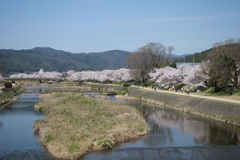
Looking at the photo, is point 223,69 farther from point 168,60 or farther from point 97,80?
point 97,80

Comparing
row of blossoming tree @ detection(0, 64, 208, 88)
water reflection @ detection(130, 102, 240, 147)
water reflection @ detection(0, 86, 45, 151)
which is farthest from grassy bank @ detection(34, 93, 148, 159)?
row of blossoming tree @ detection(0, 64, 208, 88)

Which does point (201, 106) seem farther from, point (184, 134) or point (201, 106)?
point (184, 134)

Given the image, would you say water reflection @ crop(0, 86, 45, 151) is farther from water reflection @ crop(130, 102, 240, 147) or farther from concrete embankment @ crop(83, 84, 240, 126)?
concrete embankment @ crop(83, 84, 240, 126)

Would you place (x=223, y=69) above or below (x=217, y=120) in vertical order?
above

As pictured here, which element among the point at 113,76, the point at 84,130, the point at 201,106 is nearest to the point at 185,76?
the point at 201,106

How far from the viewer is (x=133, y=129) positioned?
23.8 meters

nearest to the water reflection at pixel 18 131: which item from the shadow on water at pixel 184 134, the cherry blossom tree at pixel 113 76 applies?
the shadow on water at pixel 184 134

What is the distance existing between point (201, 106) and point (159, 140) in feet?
49.8

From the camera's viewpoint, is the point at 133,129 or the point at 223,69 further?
the point at 223,69

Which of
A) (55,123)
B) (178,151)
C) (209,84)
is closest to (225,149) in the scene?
(178,151)

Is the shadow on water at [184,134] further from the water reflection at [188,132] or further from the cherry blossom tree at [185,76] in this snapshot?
the cherry blossom tree at [185,76]

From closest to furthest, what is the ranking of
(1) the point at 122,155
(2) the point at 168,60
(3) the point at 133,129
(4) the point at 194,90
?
(1) the point at 122,155, (3) the point at 133,129, (4) the point at 194,90, (2) the point at 168,60

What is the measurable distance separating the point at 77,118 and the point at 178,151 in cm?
1100

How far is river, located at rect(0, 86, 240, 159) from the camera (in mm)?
18406
